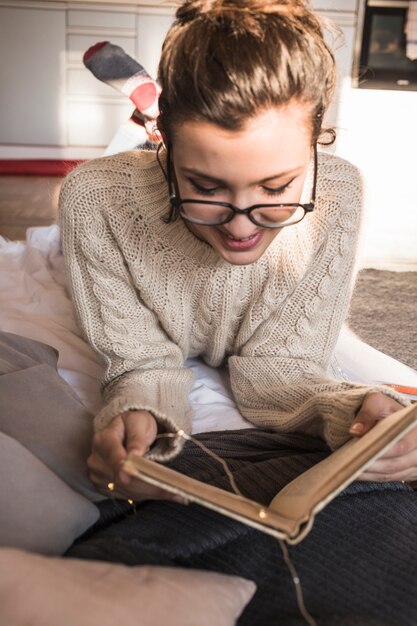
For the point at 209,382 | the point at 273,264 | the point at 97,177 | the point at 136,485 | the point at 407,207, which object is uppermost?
the point at 97,177

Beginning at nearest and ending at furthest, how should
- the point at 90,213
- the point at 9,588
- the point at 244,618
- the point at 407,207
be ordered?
the point at 9,588
the point at 244,618
the point at 90,213
the point at 407,207

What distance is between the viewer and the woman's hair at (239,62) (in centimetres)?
87

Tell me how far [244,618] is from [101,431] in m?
0.27

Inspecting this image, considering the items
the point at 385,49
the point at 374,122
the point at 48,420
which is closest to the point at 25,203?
the point at 374,122

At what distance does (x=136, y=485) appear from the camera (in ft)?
2.83

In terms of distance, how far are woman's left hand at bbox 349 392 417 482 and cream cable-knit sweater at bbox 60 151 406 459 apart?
0.14 m

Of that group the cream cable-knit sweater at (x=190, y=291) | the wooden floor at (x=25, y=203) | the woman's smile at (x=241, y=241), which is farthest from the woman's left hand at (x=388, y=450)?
the wooden floor at (x=25, y=203)

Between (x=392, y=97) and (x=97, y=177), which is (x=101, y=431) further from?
(x=392, y=97)

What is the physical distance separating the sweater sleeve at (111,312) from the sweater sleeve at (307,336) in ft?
0.36

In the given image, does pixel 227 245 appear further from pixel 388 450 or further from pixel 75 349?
pixel 75 349

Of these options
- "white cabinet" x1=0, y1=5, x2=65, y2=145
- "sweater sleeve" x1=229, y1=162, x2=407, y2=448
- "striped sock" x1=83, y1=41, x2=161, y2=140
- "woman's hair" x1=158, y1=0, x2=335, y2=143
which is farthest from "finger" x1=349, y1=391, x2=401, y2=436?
"white cabinet" x1=0, y1=5, x2=65, y2=145

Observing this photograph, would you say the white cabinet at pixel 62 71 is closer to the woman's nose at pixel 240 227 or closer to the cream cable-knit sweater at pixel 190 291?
the cream cable-knit sweater at pixel 190 291

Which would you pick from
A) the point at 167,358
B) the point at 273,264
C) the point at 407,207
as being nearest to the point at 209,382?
the point at 167,358

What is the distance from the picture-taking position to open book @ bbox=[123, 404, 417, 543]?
67cm
